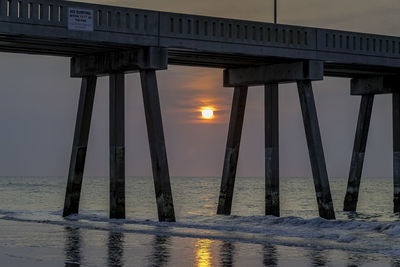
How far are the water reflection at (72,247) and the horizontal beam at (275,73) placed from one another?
43.8 feet

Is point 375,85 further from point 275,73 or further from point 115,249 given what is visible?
point 115,249

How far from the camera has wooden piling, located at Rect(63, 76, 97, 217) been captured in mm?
37938

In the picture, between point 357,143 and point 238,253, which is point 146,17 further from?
point 357,143

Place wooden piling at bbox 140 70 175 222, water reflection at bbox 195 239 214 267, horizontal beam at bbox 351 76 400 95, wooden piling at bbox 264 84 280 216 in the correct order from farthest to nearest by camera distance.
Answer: horizontal beam at bbox 351 76 400 95 < wooden piling at bbox 264 84 280 216 < wooden piling at bbox 140 70 175 222 < water reflection at bbox 195 239 214 267

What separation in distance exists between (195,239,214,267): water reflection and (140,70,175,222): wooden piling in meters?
8.74

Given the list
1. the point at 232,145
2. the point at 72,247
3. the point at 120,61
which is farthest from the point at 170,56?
the point at 72,247

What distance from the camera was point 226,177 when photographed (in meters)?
43.5

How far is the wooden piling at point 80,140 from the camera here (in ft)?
124

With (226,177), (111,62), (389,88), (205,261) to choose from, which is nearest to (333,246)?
(205,261)

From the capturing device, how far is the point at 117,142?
1379 inches

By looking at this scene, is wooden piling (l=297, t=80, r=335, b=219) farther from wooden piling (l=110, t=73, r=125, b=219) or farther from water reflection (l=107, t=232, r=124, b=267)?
water reflection (l=107, t=232, r=124, b=267)

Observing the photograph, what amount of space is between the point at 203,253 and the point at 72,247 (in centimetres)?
352

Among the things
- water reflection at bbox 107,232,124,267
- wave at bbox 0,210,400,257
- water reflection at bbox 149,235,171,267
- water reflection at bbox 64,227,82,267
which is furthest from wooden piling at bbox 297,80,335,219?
water reflection at bbox 149,235,171,267

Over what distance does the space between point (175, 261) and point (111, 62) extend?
1729 cm
